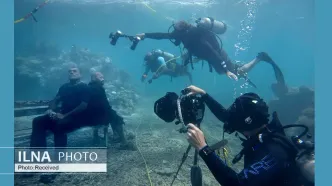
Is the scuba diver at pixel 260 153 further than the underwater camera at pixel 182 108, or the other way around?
the underwater camera at pixel 182 108

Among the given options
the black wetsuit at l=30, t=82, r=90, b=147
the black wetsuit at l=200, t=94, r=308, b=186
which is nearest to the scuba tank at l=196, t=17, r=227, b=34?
the black wetsuit at l=30, t=82, r=90, b=147

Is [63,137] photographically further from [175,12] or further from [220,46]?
[175,12]

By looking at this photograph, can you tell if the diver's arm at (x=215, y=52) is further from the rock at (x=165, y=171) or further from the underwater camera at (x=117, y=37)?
the rock at (x=165, y=171)

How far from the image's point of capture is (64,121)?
5945mm

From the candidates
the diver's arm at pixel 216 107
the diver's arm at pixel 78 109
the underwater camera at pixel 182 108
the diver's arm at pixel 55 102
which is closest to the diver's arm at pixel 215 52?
the diver's arm at pixel 216 107

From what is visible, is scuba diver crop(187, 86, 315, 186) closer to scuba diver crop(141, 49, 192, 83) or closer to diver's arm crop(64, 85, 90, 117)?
diver's arm crop(64, 85, 90, 117)

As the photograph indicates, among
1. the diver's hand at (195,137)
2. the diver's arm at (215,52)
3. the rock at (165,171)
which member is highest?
the diver's arm at (215,52)

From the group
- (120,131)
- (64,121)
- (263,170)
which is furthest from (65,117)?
(263,170)

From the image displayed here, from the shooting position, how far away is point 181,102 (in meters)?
3.44

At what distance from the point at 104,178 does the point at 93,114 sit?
1.77 m

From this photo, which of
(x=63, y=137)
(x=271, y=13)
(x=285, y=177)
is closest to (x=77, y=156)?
(x=63, y=137)

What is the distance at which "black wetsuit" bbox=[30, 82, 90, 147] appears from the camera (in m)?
5.76

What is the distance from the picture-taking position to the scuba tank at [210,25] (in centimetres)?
944

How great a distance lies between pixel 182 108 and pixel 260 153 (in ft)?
4.01
